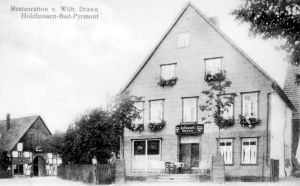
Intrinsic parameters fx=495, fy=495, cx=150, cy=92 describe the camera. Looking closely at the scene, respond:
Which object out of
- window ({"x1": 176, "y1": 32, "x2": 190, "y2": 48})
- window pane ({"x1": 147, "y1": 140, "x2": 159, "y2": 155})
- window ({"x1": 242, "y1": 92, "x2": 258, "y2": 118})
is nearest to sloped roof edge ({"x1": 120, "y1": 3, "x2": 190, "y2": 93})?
window ({"x1": 176, "y1": 32, "x2": 190, "y2": 48})

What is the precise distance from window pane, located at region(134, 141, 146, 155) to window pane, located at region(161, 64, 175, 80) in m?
2.79

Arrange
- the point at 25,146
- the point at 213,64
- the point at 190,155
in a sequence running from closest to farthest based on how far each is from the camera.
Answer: the point at 213,64
the point at 190,155
the point at 25,146

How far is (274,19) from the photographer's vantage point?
11.8 meters

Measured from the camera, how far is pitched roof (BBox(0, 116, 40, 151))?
31.3 m

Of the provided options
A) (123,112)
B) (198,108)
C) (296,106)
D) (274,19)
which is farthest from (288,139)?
(274,19)

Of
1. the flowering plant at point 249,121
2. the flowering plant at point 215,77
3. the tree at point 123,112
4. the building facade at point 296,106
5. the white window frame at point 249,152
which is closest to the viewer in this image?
the tree at point 123,112

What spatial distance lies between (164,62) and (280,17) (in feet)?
25.2

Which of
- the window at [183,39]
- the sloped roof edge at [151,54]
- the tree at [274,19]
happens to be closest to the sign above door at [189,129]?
the sloped roof edge at [151,54]

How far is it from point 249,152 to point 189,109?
280cm

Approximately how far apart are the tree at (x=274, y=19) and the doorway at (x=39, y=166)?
2550 cm

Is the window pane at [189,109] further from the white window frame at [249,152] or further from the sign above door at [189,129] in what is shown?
the white window frame at [249,152]

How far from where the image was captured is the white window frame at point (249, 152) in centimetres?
1725

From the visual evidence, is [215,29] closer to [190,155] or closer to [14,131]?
[190,155]

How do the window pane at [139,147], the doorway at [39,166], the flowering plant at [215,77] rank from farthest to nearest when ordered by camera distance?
the doorway at [39,166] → the window pane at [139,147] → the flowering plant at [215,77]
